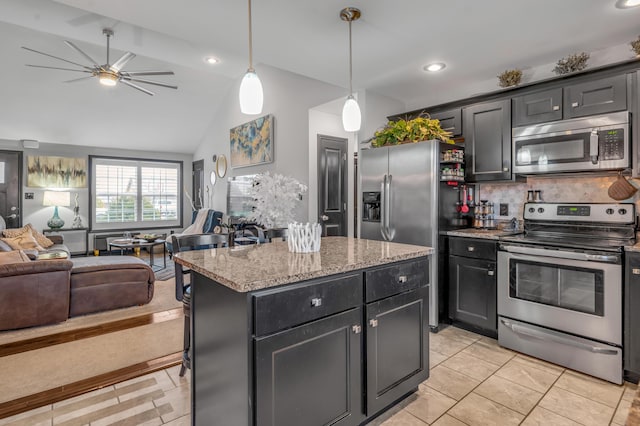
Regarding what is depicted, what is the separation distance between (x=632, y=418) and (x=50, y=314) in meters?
4.37

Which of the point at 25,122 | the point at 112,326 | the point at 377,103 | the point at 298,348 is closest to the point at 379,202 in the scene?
the point at 377,103

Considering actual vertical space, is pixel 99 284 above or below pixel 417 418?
above

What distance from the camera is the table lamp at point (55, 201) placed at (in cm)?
695

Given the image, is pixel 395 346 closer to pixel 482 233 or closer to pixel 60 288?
pixel 482 233

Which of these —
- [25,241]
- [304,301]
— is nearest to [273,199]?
[304,301]

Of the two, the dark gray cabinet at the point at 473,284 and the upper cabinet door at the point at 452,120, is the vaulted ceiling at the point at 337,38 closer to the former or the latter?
the upper cabinet door at the point at 452,120

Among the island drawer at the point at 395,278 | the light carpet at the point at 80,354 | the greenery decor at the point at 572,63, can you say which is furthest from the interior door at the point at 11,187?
the greenery decor at the point at 572,63

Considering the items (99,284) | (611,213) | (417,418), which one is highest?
(611,213)

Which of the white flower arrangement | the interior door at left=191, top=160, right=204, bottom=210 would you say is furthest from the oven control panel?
the interior door at left=191, top=160, right=204, bottom=210

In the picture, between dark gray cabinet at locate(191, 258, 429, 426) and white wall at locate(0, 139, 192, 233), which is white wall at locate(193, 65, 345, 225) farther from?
white wall at locate(0, 139, 192, 233)

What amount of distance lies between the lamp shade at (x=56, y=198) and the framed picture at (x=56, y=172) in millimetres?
391

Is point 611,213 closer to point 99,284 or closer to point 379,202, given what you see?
point 379,202

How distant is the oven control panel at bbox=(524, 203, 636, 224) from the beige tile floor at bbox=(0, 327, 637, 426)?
121cm

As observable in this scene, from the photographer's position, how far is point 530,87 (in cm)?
299
